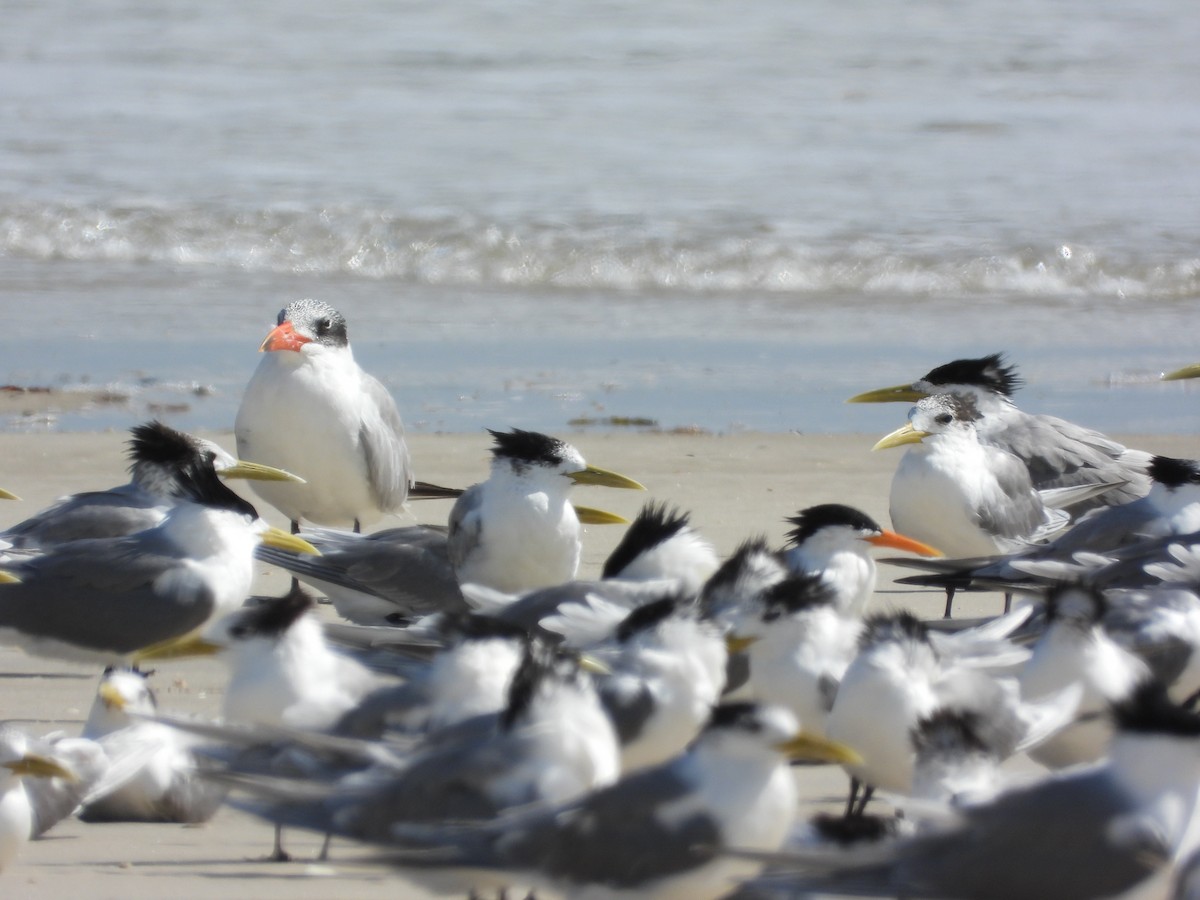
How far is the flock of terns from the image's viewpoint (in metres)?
2.95

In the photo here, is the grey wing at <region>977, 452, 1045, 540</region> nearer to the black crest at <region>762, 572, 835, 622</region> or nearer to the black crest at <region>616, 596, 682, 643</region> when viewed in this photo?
the black crest at <region>762, 572, 835, 622</region>

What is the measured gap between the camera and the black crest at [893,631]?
389 centimetres

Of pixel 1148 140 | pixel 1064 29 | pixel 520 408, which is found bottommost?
pixel 520 408

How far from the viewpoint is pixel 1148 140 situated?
58.5 ft

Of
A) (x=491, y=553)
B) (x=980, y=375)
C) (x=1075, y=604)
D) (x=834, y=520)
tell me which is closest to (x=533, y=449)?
(x=491, y=553)

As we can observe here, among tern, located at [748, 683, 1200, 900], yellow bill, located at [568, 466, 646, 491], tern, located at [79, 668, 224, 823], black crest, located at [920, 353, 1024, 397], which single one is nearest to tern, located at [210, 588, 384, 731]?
tern, located at [79, 668, 224, 823]

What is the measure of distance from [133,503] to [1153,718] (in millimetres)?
3278

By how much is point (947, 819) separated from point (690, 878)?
0.43m

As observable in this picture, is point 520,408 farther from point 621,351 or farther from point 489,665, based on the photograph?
point 489,665

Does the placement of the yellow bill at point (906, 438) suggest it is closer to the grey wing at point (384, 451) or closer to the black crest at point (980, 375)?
the black crest at point (980, 375)

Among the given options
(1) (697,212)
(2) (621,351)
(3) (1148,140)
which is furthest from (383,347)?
(3) (1148,140)

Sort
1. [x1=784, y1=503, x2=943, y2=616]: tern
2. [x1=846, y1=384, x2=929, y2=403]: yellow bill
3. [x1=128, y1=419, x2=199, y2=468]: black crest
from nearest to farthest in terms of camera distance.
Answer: [x1=784, y1=503, x2=943, y2=616]: tern, [x1=128, y1=419, x2=199, y2=468]: black crest, [x1=846, y1=384, x2=929, y2=403]: yellow bill

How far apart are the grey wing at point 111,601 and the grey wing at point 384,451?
1791mm

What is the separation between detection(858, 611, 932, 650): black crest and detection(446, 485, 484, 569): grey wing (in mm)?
1760
